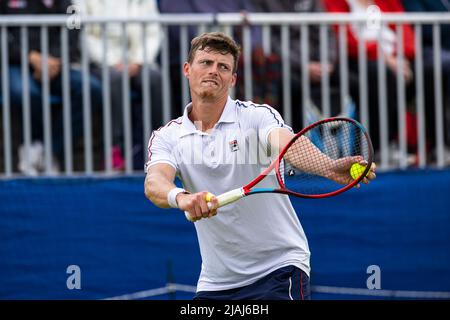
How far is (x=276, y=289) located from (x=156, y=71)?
337cm

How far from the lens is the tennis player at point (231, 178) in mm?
6770

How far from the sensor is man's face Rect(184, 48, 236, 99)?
6805 millimetres

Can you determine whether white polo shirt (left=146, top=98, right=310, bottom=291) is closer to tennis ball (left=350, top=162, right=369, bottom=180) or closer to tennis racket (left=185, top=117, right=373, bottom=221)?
tennis racket (left=185, top=117, right=373, bottom=221)

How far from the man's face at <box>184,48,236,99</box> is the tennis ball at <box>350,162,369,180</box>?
3.21ft

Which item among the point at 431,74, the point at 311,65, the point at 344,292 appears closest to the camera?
the point at 344,292

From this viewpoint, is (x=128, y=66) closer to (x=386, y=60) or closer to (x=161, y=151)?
(x=386, y=60)

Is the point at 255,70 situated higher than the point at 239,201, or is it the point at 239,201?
the point at 255,70

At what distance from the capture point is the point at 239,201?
6785mm

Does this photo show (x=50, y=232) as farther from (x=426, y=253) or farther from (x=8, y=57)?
(x=426, y=253)

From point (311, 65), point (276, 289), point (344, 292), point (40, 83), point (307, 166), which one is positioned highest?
point (311, 65)

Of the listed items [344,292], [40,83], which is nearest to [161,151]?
[40,83]

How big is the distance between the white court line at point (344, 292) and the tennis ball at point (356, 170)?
3147 mm

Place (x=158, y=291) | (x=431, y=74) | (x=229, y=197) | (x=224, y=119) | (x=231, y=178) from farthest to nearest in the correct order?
(x=431, y=74) → (x=158, y=291) → (x=224, y=119) → (x=231, y=178) → (x=229, y=197)

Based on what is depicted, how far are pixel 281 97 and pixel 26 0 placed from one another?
2.38 m
